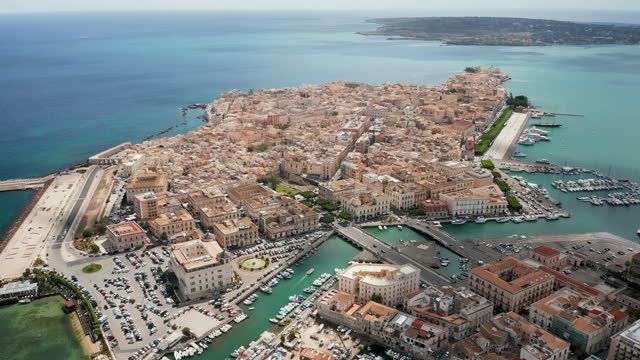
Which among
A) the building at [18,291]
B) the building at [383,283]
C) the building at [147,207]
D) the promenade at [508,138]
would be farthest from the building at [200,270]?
the promenade at [508,138]

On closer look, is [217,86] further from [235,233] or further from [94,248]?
[235,233]

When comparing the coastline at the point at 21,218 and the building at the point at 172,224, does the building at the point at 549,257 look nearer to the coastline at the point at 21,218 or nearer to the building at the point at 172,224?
the building at the point at 172,224

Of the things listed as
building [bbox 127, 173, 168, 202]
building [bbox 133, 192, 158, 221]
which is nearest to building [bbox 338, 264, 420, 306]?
building [bbox 133, 192, 158, 221]

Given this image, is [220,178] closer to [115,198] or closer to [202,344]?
[115,198]

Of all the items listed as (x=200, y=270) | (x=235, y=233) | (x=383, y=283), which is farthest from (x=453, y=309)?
(x=235, y=233)

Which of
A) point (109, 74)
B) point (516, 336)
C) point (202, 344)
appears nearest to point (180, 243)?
point (202, 344)
